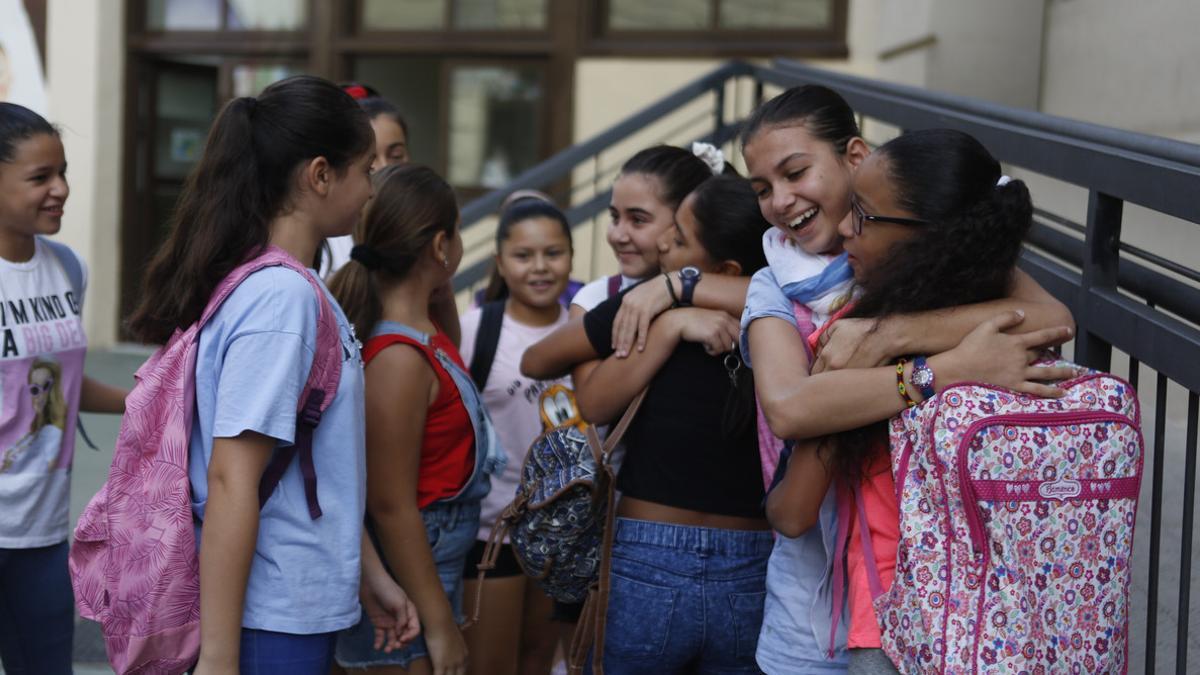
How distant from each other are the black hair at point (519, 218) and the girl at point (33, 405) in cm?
131

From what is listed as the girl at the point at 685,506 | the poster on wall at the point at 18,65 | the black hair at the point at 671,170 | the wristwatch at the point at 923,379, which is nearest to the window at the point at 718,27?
the poster on wall at the point at 18,65

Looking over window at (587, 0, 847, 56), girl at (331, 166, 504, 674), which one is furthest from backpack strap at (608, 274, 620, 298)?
window at (587, 0, 847, 56)

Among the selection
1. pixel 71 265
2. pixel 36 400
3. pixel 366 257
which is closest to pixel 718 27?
pixel 71 265

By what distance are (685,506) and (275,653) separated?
843 mm

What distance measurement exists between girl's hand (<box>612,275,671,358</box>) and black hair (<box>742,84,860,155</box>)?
0.36 metres

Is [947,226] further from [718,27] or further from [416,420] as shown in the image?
[718,27]

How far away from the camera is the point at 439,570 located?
3.00 metres

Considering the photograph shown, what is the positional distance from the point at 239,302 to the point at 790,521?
999mm

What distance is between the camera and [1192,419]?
2.16 m

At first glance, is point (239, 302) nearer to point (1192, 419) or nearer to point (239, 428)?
point (239, 428)

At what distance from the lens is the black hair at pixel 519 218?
13.0ft

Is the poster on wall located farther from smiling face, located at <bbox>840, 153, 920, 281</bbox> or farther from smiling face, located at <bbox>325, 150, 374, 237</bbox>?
smiling face, located at <bbox>840, 153, 920, 281</bbox>

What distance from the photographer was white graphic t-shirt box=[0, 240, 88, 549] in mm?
3055

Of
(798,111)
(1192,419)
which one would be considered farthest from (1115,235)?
(798,111)
